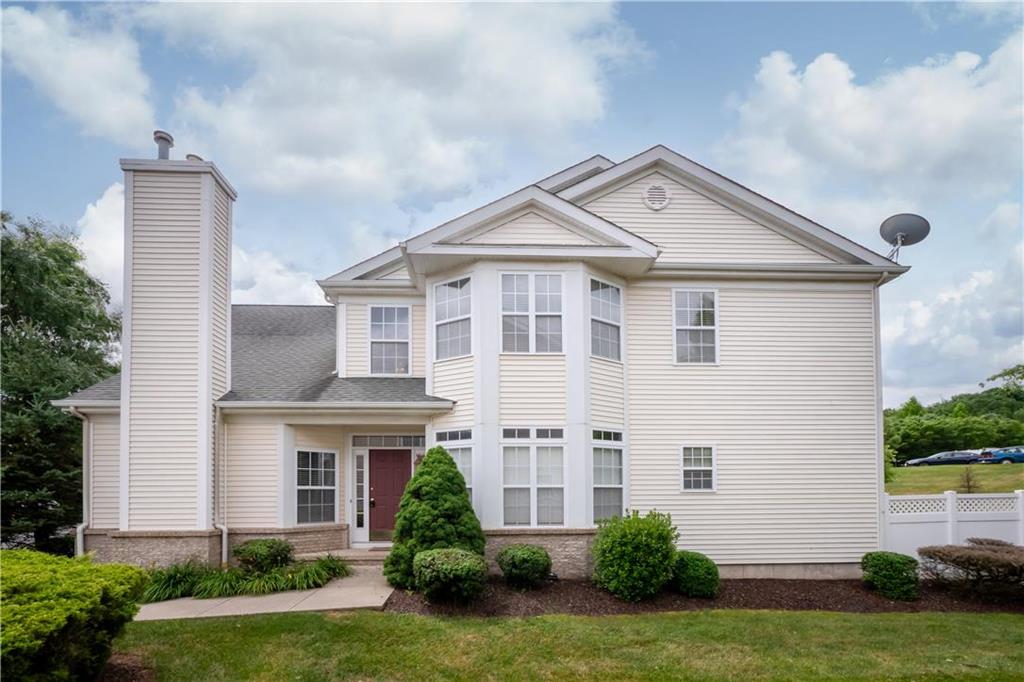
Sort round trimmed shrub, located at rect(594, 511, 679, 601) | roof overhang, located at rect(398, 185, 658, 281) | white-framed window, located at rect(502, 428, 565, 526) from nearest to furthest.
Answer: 1. round trimmed shrub, located at rect(594, 511, 679, 601)
2. white-framed window, located at rect(502, 428, 565, 526)
3. roof overhang, located at rect(398, 185, 658, 281)

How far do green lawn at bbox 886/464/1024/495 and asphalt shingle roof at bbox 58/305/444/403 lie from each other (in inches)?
830

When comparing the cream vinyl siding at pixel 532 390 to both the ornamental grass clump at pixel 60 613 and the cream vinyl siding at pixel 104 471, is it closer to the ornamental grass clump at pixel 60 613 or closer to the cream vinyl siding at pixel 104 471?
the ornamental grass clump at pixel 60 613

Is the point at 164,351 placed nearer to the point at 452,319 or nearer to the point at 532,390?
the point at 452,319

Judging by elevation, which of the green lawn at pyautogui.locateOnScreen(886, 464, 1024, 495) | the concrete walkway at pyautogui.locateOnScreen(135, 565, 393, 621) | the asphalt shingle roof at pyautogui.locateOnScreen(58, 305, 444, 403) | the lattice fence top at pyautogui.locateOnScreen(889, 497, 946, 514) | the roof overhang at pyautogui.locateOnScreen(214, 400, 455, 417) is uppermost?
the asphalt shingle roof at pyautogui.locateOnScreen(58, 305, 444, 403)

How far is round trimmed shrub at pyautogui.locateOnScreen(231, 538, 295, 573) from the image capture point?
40.0ft

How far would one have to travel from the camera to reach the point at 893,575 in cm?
1225

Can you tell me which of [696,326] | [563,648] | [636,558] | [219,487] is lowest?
[563,648]

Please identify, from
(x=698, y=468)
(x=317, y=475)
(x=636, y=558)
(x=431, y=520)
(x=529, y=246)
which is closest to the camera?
(x=431, y=520)

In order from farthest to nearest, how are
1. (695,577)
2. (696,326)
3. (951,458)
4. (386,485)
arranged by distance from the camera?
(951,458), (386,485), (696,326), (695,577)

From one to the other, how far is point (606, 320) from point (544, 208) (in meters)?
2.42

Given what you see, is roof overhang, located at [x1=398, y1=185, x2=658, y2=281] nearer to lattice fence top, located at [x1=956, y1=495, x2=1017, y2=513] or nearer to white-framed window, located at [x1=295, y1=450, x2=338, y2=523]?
white-framed window, located at [x1=295, y1=450, x2=338, y2=523]

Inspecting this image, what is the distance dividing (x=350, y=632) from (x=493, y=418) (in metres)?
4.51

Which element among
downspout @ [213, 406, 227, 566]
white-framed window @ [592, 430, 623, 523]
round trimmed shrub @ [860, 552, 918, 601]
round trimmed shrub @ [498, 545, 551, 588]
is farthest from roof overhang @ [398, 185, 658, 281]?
round trimmed shrub @ [860, 552, 918, 601]

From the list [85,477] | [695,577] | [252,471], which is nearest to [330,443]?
[252,471]
